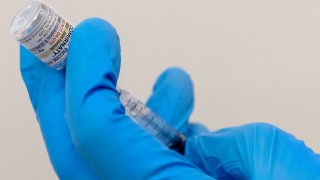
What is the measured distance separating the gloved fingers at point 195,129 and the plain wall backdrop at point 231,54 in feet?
0.20

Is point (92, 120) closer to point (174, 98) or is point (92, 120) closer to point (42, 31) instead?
point (42, 31)

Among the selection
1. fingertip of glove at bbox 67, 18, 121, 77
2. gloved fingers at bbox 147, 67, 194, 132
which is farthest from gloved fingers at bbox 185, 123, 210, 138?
fingertip of glove at bbox 67, 18, 121, 77

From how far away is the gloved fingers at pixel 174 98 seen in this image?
89 cm

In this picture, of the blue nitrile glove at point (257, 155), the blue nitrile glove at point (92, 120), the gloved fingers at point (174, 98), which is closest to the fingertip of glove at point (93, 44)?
the blue nitrile glove at point (92, 120)

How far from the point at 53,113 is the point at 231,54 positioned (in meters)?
0.56

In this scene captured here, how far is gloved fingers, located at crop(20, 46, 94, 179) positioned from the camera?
1.72ft

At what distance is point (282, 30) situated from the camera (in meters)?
0.97

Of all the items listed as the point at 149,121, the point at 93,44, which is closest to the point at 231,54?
the point at 149,121

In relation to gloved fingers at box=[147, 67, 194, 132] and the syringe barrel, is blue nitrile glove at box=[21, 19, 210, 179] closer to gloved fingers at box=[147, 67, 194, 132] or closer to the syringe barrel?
the syringe barrel

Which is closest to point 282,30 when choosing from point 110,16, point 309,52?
point 309,52

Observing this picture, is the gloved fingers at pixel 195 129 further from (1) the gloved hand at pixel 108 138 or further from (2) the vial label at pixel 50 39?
(2) the vial label at pixel 50 39

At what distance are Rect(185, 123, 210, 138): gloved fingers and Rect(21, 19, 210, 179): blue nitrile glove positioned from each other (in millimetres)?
404

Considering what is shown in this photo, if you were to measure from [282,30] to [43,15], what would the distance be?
653 millimetres

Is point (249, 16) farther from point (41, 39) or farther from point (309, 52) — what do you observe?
point (41, 39)
